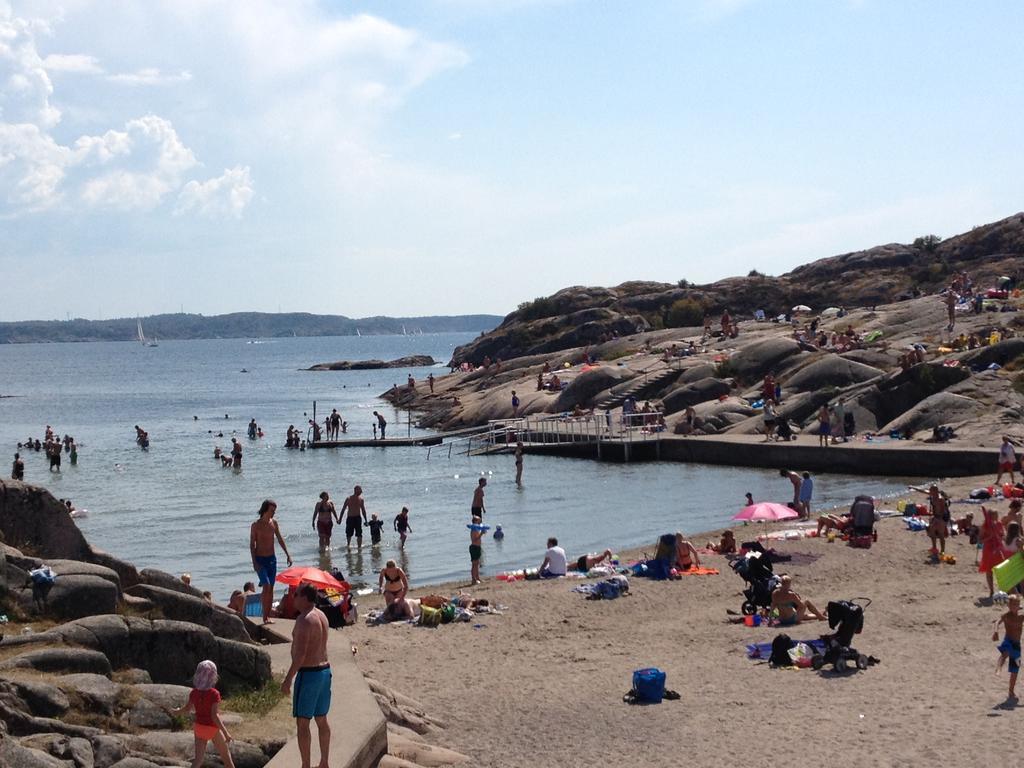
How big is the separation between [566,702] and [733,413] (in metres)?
31.9

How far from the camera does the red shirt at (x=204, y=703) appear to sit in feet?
28.5

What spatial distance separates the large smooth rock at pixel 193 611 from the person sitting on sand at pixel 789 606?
8.26 m

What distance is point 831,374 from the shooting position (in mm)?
44062

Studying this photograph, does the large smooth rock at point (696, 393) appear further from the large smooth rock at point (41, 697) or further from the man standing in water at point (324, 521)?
the large smooth rock at point (41, 697)

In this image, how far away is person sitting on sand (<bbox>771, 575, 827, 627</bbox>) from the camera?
16.8 metres

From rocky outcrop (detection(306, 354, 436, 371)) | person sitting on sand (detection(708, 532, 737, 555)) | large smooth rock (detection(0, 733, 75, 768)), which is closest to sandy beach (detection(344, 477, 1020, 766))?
person sitting on sand (detection(708, 532, 737, 555))

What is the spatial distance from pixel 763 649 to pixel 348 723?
703cm

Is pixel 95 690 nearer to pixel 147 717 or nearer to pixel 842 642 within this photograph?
pixel 147 717

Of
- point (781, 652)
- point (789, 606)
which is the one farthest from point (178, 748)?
point (789, 606)

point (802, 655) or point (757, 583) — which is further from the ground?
point (757, 583)

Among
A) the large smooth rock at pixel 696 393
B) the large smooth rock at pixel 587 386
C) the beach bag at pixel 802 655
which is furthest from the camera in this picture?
the large smooth rock at pixel 587 386

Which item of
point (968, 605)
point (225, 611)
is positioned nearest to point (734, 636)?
point (968, 605)

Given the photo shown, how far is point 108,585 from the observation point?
11148mm

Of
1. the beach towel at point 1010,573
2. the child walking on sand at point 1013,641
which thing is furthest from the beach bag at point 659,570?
the child walking on sand at point 1013,641
